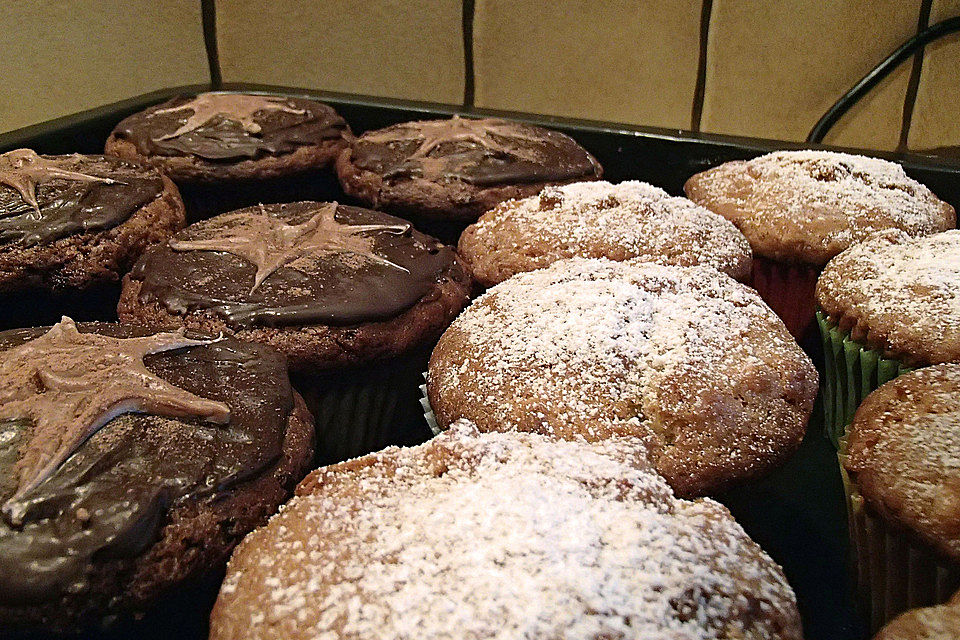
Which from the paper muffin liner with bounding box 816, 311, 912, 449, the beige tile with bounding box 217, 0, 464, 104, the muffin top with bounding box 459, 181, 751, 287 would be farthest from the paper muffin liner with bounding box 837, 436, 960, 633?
the beige tile with bounding box 217, 0, 464, 104

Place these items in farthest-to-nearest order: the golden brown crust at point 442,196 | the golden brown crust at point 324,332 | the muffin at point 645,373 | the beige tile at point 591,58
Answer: the beige tile at point 591,58 → the golden brown crust at point 442,196 → the golden brown crust at point 324,332 → the muffin at point 645,373

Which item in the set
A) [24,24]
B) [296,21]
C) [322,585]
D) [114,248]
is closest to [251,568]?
[322,585]

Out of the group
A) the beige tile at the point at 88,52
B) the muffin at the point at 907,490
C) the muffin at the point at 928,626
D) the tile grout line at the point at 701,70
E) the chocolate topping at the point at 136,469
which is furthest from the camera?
the tile grout line at the point at 701,70

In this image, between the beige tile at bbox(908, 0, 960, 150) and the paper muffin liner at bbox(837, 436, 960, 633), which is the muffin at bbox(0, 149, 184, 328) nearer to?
the paper muffin liner at bbox(837, 436, 960, 633)

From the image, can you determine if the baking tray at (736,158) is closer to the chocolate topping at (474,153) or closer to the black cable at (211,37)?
the chocolate topping at (474,153)

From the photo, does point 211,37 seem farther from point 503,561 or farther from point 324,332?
point 503,561

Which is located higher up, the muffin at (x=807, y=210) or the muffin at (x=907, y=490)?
the muffin at (x=807, y=210)

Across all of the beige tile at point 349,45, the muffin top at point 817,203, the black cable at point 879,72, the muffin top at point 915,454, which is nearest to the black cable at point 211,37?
the beige tile at point 349,45

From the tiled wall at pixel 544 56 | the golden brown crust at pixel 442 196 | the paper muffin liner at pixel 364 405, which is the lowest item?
the paper muffin liner at pixel 364 405

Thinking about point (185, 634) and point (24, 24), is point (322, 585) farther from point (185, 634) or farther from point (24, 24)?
point (24, 24)
